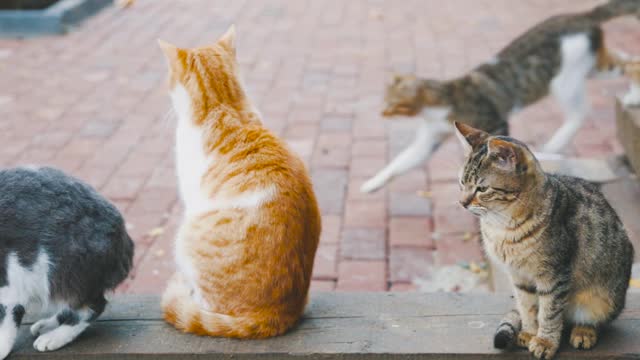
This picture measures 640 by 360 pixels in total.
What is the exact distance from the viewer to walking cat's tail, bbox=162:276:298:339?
2.43 meters

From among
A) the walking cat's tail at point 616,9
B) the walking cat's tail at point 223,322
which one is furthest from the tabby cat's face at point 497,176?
the walking cat's tail at point 616,9

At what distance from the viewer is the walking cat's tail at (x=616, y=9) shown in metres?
4.75

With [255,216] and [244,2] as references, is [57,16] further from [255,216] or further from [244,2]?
[255,216]

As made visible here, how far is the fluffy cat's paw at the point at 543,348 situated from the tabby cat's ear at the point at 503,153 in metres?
0.56

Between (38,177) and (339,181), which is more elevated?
(38,177)

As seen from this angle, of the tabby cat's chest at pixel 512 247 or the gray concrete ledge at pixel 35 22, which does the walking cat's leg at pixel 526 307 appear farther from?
the gray concrete ledge at pixel 35 22

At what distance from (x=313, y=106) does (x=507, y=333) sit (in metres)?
3.92

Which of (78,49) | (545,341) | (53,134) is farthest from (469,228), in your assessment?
(78,49)

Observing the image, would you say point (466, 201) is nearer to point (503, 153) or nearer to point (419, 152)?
point (503, 153)

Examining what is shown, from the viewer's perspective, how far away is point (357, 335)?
8.17 ft

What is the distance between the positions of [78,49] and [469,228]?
5.00 meters

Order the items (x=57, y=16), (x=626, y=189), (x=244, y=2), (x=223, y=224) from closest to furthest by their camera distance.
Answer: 1. (x=223, y=224)
2. (x=626, y=189)
3. (x=57, y=16)
4. (x=244, y=2)

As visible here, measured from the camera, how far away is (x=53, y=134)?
18.4 feet

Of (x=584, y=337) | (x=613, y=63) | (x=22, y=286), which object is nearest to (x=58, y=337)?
(x=22, y=286)
